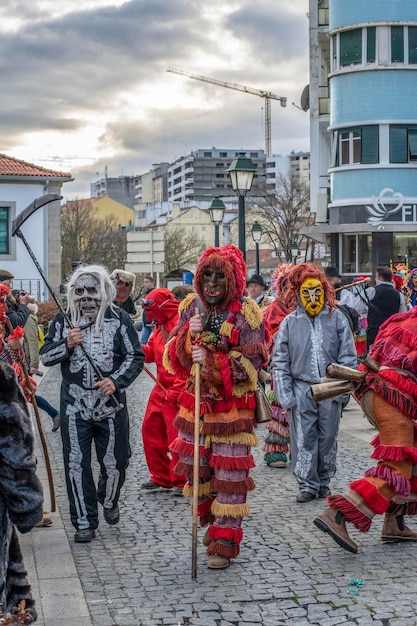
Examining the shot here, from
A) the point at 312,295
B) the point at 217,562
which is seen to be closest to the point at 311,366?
the point at 312,295

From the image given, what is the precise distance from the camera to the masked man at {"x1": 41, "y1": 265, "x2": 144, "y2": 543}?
271 inches

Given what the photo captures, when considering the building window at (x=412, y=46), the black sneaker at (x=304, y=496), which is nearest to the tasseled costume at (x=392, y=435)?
the black sneaker at (x=304, y=496)

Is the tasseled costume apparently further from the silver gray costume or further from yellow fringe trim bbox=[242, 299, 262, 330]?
the silver gray costume

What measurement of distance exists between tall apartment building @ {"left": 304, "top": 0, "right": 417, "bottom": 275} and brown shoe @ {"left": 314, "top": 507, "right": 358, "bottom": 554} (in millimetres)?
25284

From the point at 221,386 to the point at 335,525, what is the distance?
1178 millimetres

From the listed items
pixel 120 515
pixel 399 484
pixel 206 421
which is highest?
pixel 206 421

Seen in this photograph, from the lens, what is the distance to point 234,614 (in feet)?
17.7

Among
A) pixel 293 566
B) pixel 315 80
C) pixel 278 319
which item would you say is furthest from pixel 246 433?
pixel 315 80

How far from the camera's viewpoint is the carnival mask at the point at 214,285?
21.8ft

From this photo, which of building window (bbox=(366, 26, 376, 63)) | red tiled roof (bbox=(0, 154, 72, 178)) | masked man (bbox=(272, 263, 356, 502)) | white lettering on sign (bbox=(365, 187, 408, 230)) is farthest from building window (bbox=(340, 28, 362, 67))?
masked man (bbox=(272, 263, 356, 502))

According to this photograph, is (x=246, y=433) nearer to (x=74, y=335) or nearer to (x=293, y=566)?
(x=293, y=566)

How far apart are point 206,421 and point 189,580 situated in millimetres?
1058

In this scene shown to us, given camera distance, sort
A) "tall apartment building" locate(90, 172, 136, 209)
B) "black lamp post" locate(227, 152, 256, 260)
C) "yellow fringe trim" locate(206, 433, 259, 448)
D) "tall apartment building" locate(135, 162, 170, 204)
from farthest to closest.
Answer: "tall apartment building" locate(135, 162, 170, 204) < "tall apartment building" locate(90, 172, 136, 209) < "black lamp post" locate(227, 152, 256, 260) < "yellow fringe trim" locate(206, 433, 259, 448)

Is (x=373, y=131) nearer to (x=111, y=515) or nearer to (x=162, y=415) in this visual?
(x=162, y=415)
